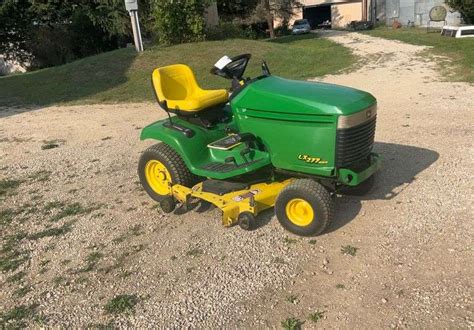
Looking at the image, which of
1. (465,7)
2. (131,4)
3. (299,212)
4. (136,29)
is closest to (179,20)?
(136,29)

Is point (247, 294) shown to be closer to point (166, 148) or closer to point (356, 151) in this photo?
point (356, 151)

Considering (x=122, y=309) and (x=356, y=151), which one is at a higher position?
(x=356, y=151)

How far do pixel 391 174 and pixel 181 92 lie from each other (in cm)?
258

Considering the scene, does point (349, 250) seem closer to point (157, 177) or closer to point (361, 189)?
point (361, 189)

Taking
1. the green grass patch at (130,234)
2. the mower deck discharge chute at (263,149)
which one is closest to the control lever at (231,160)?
the mower deck discharge chute at (263,149)

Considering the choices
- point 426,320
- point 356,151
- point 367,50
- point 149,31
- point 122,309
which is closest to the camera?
point 426,320

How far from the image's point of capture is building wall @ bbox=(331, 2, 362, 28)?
4466cm

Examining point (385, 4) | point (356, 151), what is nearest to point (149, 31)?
point (356, 151)

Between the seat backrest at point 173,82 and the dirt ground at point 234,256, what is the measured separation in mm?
1214

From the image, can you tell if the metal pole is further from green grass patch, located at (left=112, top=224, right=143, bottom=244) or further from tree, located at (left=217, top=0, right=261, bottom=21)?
tree, located at (left=217, top=0, right=261, bottom=21)

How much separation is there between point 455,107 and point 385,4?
32.6 metres

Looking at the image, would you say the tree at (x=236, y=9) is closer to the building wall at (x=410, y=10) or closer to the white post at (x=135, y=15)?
the building wall at (x=410, y=10)

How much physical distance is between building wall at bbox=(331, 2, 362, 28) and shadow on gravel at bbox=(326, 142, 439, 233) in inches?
1647

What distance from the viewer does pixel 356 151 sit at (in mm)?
3893
